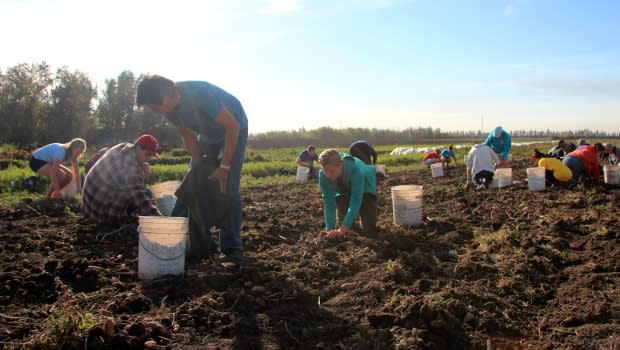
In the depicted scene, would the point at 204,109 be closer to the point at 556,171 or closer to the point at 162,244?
the point at 162,244

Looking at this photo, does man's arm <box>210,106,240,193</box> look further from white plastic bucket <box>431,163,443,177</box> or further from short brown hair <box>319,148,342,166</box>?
white plastic bucket <box>431,163,443,177</box>

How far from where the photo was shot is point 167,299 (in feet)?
10.5

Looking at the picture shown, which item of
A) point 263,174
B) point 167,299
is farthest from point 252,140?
point 167,299

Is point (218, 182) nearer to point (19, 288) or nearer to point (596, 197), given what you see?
point (19, 288)

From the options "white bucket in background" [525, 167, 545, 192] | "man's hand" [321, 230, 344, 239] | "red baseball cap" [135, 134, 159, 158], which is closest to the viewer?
"man's hand" [321, 230, 344, 239]

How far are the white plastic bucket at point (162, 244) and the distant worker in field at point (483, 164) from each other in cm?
659

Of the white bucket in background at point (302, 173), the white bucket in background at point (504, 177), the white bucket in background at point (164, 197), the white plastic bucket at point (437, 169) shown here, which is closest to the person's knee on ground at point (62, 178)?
the white bucket in background at point (164, 197)

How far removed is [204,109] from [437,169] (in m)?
10.4

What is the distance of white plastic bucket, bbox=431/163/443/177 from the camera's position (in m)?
13.1

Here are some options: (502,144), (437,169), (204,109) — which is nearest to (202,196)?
(204,109)

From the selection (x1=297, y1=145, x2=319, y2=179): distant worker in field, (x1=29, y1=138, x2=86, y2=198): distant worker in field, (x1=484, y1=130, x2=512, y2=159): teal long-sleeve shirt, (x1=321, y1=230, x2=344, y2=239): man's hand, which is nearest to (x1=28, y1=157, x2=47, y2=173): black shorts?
(x1=29, y1=138, x2=86, y2=198): distant worker in field

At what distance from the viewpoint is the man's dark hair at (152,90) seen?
3379 mm

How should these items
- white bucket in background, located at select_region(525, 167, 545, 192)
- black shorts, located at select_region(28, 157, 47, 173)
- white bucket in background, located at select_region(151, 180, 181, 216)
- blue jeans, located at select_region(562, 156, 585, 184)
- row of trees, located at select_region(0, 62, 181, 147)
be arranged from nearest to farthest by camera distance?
white bucket in background, located at select_region(151, 180, 181, 216) < black shorts, located at select_region(28, 157, 47, 173) < white bucket in background, located at select_region(525, 167, 545, 192) < blue jeans, located at select_region(562, 156, 585, 184) < row of trees, located at select_region(0, 62, 181, 147)

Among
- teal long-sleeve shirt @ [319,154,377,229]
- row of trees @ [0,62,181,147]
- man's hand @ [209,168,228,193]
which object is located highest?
row of trees @ [0,62,181,147]
